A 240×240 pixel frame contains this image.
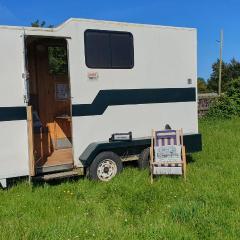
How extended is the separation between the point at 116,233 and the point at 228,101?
1557 cm

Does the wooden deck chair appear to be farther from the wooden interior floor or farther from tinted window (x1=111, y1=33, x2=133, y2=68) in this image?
the wooden interior floor

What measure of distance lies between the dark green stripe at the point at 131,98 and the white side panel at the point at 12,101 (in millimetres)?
1033

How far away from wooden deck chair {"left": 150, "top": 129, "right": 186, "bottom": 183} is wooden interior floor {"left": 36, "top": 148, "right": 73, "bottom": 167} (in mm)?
1534

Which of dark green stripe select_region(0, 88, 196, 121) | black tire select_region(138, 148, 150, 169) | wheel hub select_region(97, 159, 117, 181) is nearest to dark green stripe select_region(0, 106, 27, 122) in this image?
dark green stripe select_region(0, 88, 196, 121)

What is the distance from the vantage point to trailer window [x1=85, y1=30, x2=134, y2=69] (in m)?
8.10

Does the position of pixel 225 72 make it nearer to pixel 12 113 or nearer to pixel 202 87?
pixel 202 87

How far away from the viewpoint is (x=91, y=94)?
26.6ft

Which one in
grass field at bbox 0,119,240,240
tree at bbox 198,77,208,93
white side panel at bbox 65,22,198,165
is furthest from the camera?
tree at bbox 198,77,208,93

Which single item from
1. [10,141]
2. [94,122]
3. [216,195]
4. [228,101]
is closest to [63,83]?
[94,122]

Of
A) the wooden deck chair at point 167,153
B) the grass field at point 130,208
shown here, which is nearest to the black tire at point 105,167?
the grass field at point 130,208

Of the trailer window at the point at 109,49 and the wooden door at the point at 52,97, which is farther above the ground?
the trailer window at the point at 109,49

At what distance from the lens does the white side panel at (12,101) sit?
287 inches

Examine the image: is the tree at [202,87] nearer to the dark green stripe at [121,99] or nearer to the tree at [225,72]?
the tree at [225,72]

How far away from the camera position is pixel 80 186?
762 centimetres
